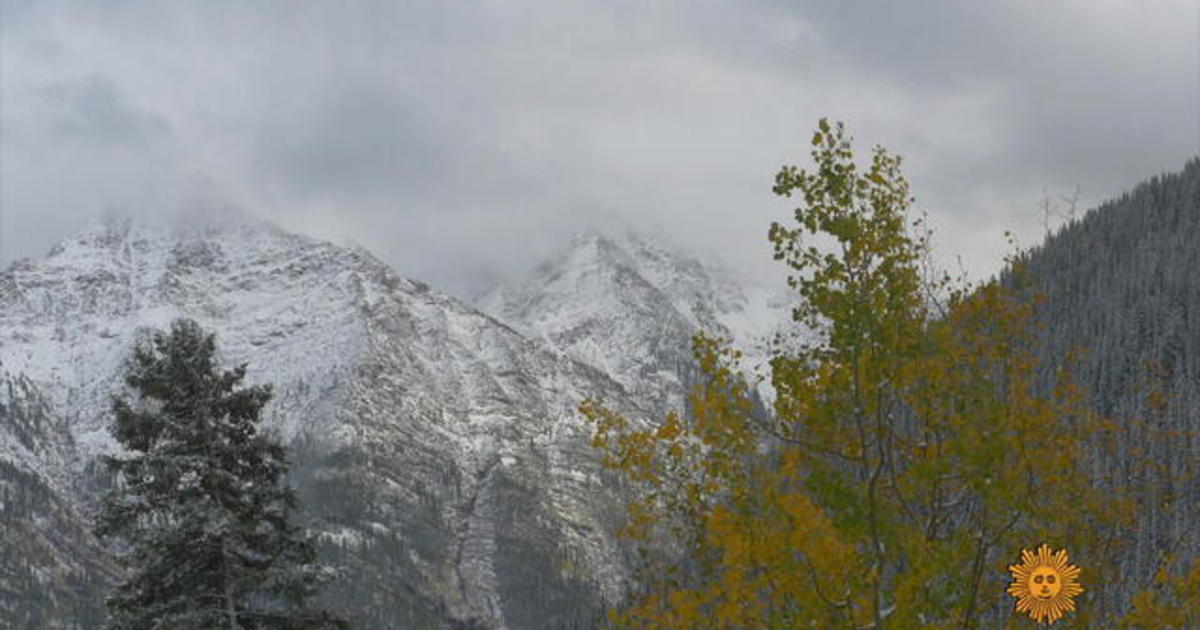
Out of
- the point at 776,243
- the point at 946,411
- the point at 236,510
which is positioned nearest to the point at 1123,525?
the point at 946,411

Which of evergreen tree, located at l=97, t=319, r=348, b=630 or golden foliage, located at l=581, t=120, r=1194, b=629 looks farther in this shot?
evergreen tree, located at l=97, t=319, r=348, b=630

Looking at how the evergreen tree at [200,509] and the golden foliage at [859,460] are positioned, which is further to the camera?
the evergreen tree at [200,509]

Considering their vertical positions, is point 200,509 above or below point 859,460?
above

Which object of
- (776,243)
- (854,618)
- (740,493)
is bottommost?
(854,618)

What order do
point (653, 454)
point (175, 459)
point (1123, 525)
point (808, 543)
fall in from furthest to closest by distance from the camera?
point (175, 459), point (1123, 525), point (653, 454), point (808, 543)

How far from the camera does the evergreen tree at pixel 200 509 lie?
25.5m

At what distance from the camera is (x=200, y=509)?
25328 millimetres

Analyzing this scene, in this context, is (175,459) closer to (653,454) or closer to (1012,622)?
(653,454)

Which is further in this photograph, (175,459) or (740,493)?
(175,459)

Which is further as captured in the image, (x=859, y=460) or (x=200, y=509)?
(x=200, y=509)

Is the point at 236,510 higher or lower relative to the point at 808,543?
higher

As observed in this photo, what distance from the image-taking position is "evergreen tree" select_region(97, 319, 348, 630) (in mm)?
25500

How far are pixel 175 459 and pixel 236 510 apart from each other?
1861 mm

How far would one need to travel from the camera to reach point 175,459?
25.3 metres
